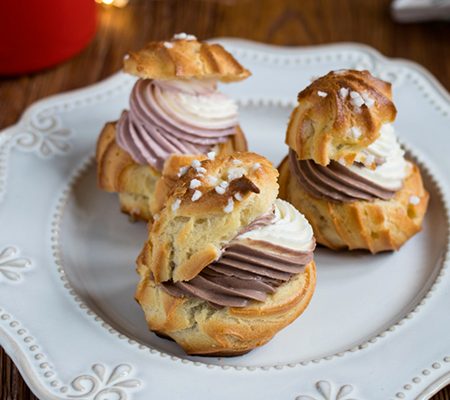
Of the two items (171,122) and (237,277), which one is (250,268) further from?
(171,122)

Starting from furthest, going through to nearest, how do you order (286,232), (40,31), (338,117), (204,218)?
(40,31), (338,117), (286,232), (204,218)

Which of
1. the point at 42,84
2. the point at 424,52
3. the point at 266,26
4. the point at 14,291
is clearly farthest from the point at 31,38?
the point at 424,52

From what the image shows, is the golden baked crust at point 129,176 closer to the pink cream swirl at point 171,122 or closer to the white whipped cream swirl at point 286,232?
the pink cream swirl at point 171,122

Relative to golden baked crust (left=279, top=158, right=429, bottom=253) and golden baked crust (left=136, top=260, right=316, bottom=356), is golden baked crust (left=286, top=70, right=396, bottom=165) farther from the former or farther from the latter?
golden baked crust (left=136, top=260, right=316, bottom=356)

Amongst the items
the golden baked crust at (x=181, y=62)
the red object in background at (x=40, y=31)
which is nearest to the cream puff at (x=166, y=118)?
the golden baked crust at (x=181, y=62)

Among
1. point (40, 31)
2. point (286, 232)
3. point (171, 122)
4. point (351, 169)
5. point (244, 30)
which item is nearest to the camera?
point (286, 232)

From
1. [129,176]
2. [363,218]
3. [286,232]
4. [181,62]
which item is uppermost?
[181,62]

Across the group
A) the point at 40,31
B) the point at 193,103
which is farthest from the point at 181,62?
the point at 40,31

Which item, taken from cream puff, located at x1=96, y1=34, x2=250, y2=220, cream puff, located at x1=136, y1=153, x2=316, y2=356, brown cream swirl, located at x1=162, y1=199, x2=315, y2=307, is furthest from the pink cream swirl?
brown cream swirl, located at x1=162, y1=199, x2=315, y2=307
